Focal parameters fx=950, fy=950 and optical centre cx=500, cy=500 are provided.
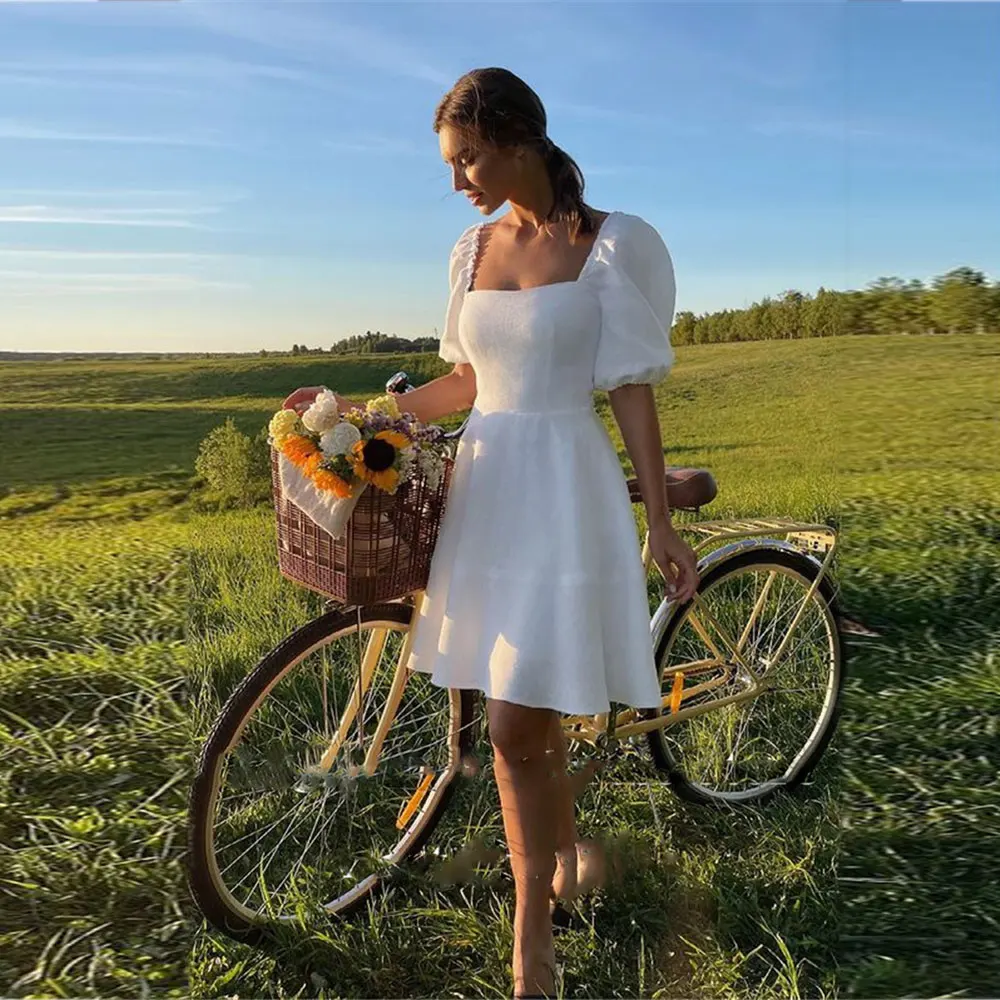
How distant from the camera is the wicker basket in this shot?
1.62 metres

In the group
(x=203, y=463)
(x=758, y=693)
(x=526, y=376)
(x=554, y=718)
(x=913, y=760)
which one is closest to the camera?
(x=526, y=376)

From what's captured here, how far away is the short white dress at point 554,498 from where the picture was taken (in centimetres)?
160

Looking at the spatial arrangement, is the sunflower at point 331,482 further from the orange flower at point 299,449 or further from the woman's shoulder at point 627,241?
the woman's shoulder at point 627,241

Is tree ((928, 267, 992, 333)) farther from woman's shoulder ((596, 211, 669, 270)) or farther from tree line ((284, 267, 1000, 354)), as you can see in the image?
woman's shoulder ((596, 211, 669, 270))

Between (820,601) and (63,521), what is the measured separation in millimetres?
3612

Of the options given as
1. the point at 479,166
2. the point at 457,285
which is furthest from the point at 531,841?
the point at 479,166

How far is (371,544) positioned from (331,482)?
0.46 ft

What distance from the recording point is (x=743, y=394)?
4.29 m

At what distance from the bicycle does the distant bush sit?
1514 mm

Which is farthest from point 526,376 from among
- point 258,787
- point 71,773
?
point 71,773

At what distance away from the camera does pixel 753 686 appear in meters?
2.47

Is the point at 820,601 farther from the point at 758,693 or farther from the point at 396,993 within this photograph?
the point at 396,993

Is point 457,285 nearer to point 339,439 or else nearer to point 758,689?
point 339,439

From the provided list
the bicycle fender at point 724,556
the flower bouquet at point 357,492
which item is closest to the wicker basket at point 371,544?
the flower bouquet at point 357,492
